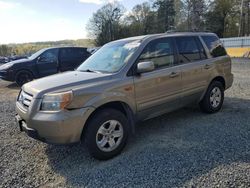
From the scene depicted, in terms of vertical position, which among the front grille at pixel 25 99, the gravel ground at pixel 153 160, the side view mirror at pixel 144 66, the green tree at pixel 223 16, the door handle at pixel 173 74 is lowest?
the gravel ground at pixel 153 160

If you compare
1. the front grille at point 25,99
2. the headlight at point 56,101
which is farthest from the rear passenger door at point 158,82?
the front grille at point 25,99

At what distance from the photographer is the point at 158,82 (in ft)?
14.5

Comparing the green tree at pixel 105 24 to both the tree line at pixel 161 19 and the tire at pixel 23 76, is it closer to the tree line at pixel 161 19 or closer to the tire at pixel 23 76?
the tree line at pixel 161 19

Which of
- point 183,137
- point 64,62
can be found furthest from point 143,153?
point 64,62

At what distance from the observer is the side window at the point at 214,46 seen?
5635 millimetres

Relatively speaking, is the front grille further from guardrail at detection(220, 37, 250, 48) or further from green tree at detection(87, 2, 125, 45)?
green tree at detection(87, 2, 125, 45)

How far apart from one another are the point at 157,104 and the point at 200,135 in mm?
957

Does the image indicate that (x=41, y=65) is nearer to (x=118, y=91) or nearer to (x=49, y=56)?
(x=49, y=56)

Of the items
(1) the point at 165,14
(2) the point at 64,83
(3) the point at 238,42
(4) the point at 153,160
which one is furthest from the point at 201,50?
(1) the point at 165,14

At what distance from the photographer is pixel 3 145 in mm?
4594

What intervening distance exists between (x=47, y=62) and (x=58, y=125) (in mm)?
8845

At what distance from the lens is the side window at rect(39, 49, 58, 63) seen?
11.5 meters

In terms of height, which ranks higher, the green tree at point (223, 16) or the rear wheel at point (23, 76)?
the green tree at point (223, 16)

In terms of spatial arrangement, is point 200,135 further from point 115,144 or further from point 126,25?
point 126,25
